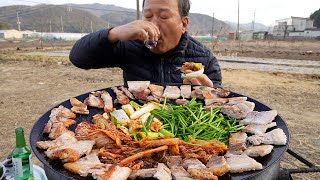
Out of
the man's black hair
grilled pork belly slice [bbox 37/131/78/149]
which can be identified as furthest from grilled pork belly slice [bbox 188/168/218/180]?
the man's black hair

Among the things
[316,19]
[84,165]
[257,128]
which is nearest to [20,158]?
[84,165]

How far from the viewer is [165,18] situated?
304 centimetres

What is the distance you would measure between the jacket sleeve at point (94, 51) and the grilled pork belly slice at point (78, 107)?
726mm

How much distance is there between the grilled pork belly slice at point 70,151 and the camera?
5.31 ft

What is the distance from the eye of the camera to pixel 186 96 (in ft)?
9.00

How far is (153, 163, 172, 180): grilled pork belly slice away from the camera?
1.43 m

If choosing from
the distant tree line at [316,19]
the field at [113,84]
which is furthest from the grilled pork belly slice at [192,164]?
the distant tree line at [316,19]

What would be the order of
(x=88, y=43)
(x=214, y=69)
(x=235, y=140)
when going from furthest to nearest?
(x=214, y=69) → (x=88, y=43) → (x=235, y=140)

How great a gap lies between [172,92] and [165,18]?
843mm

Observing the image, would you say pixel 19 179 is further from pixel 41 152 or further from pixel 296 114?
pixel 296 114

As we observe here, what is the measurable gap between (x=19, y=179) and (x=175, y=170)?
1.12 metres

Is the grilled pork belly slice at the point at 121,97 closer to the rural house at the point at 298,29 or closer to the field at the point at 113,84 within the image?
the field at the point at 113,84

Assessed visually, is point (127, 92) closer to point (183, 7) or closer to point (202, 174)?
point (183, 7)

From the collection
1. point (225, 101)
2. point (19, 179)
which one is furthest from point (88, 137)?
point (225, 101)
